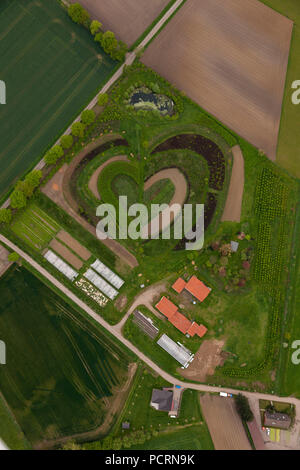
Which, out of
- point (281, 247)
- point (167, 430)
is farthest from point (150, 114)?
point (167, 430)

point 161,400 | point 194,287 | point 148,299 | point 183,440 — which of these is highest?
point 194,287

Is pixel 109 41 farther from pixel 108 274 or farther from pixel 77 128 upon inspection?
pixel 108 274

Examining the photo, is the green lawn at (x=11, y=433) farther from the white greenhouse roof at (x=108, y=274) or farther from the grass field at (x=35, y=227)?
the grass field at (x=35, y=227)

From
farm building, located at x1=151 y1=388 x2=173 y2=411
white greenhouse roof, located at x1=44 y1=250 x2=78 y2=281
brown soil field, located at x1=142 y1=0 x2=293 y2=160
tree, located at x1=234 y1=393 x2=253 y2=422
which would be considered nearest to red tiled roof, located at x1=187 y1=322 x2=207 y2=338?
farm building, located at x1=151 y1=388 x2=173 y2=411

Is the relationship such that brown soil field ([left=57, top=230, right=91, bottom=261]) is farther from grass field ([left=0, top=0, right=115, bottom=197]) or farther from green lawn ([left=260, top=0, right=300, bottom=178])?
green lawn ([left=260, top=0, right=300, bottom=178])

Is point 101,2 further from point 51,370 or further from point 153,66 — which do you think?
point 51,370

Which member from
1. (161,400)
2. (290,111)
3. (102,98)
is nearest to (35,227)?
(102,98)

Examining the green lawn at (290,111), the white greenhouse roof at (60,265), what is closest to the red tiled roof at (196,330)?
the white greenhouse roof at (60,265)
